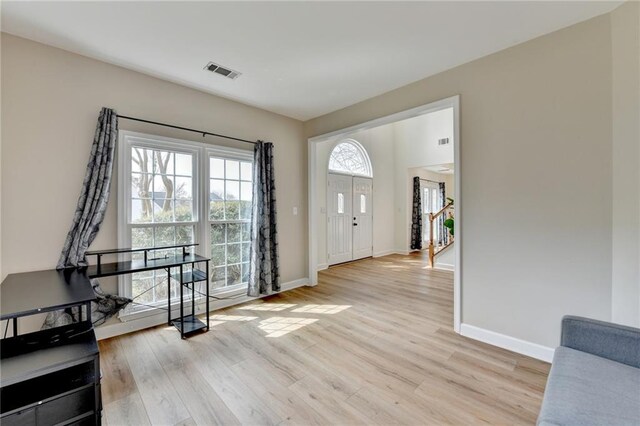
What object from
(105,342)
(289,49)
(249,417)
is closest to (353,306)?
(249,417)

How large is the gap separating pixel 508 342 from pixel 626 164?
5.33 feet

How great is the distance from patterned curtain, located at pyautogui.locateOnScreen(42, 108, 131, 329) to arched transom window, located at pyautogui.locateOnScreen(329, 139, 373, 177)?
13.0 ft

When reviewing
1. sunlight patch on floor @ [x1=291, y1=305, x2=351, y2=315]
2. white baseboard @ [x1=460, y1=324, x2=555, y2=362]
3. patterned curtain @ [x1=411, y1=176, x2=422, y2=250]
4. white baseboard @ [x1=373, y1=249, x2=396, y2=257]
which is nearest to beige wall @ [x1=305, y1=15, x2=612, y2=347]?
white baseboard @ [x1=460, y1=324, x2=555, y2=362]

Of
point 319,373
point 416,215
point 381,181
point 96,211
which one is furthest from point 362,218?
point 96,211

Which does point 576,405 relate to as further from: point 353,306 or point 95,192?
point 95,192

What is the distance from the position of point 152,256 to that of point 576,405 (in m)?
3.38

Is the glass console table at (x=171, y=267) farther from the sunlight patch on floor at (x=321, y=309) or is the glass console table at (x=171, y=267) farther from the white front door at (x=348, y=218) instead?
the white front door at (x=348, y=218)

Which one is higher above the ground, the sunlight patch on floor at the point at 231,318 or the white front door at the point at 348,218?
the white front door at the point at 348,218

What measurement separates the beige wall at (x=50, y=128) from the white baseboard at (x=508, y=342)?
351 cm

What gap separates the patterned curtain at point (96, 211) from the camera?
2.36 m

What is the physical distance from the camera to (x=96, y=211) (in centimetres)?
247

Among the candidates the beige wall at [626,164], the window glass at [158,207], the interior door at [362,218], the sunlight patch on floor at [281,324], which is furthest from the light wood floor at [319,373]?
the interior door at [362,218]

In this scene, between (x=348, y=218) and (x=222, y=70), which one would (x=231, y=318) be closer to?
(x=222, y=70)

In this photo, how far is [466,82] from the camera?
264cm
